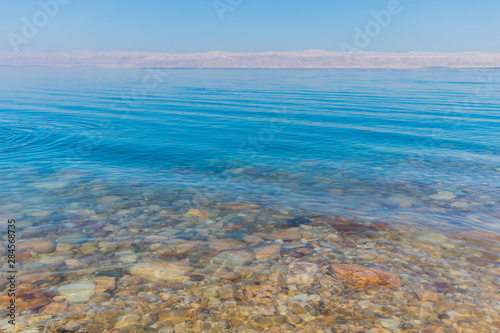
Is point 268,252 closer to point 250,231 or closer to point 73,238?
point 250,231

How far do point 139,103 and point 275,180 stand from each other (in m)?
31.3

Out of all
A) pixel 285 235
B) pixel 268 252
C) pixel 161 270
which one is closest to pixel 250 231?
pixel 285 235

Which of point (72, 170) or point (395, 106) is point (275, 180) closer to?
point (72, 170)

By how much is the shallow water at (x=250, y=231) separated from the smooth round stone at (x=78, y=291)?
33 mm

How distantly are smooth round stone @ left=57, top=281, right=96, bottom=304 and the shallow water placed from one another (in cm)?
3

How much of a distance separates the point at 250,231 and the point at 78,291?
445cm

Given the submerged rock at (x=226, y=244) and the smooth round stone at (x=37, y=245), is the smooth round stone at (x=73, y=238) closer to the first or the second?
the smooth round stone at (x=37, y=245)

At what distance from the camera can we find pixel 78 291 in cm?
626

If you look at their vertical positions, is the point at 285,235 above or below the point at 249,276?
above

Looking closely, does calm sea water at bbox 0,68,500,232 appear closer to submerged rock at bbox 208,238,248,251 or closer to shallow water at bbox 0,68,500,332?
shallow water at bbox 0,68,500,332

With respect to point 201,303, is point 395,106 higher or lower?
higher

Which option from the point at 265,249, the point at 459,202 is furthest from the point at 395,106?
the point at 265,249

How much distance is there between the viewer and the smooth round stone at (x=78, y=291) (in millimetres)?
6017

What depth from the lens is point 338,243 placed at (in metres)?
8.44
